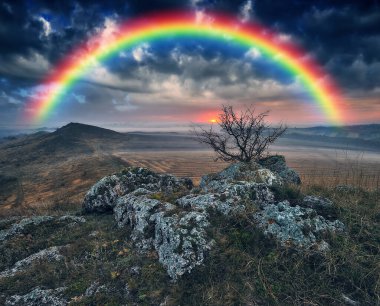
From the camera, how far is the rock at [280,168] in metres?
13.9

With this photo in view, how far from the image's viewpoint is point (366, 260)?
18.8 ft

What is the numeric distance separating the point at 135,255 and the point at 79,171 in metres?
57.4

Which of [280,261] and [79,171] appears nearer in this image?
[280,261]

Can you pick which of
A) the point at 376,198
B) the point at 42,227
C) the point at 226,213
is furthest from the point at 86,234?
the point at 376,198

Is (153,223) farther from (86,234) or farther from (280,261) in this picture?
(280,261)

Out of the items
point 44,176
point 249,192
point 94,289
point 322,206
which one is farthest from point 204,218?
point 44,176

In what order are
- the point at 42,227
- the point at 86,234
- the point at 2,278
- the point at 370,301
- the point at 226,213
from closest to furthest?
the point at 370,301, the point at 2,278, the point at 226,213, the point at 86,234, the point at 42,227

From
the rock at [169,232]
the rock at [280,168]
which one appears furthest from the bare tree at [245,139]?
the rock at [169,232]

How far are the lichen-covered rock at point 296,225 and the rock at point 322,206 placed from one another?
0.44m

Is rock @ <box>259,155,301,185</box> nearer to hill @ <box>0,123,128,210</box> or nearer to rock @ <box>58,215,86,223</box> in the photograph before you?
rock @ <box>58,215,86,223</box>

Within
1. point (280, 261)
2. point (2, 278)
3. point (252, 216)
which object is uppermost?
point (252, 216)

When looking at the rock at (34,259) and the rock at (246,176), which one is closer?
the rock at (34,259)

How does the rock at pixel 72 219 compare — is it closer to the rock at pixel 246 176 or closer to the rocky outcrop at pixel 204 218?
the rocky outcrop at pixel 204 218

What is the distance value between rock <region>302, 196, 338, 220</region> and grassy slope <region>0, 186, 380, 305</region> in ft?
0.91
